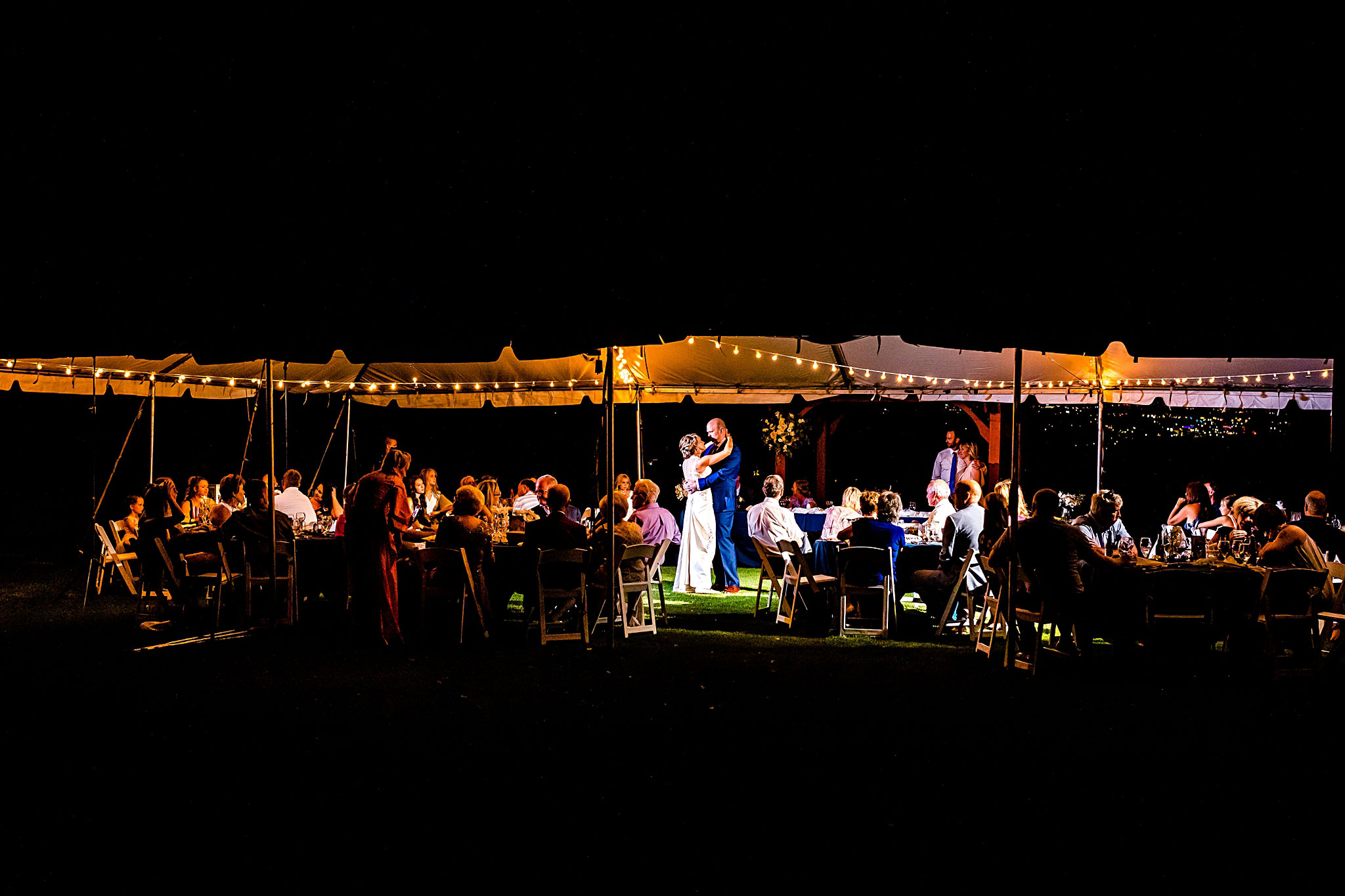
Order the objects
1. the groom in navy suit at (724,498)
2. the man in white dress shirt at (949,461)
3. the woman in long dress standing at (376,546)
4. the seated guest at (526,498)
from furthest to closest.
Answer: the man in white dress shirt at (949,461) < the seated guest at (526,498) < the groom in navy suit at (724,498) < the woman in long dress standing at (376,546)

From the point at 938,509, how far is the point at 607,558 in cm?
279

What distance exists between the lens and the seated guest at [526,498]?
11102 millimetres

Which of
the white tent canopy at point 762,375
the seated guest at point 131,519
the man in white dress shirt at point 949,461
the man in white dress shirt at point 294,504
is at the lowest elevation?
the seated guest at point 131,519

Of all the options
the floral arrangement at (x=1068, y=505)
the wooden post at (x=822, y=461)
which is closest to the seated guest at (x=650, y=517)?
the floral arrangement at (x=1068, y=505)

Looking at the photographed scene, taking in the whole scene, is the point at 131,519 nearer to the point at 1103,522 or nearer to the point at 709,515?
the point at 709,515

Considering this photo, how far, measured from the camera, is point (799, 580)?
8.08 metres

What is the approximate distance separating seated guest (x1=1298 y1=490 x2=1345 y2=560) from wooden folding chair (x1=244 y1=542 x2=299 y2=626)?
23.3ft

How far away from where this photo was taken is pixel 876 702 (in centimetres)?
564

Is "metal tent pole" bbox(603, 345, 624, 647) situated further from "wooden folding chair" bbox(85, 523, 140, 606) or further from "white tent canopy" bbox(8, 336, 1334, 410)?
"wooden folding chair" bbox(85, 523, 140, 606)

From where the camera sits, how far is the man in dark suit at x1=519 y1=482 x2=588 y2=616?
7473mm

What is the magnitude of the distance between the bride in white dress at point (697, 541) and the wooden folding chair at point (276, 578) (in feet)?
12.6

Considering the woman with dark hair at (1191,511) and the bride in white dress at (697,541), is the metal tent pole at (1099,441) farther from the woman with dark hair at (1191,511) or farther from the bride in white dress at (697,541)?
the bride in white dress at (697,541)

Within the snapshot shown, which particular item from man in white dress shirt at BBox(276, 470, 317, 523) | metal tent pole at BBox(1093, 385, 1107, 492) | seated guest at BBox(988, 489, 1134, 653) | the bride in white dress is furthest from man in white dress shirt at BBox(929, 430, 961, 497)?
man in white dress shirt at BBox(276, 470, 317, 523)

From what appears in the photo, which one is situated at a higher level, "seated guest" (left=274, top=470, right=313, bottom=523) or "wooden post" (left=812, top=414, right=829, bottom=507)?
"wooden post" (left=812, top=414, right=829, bottom=507)
